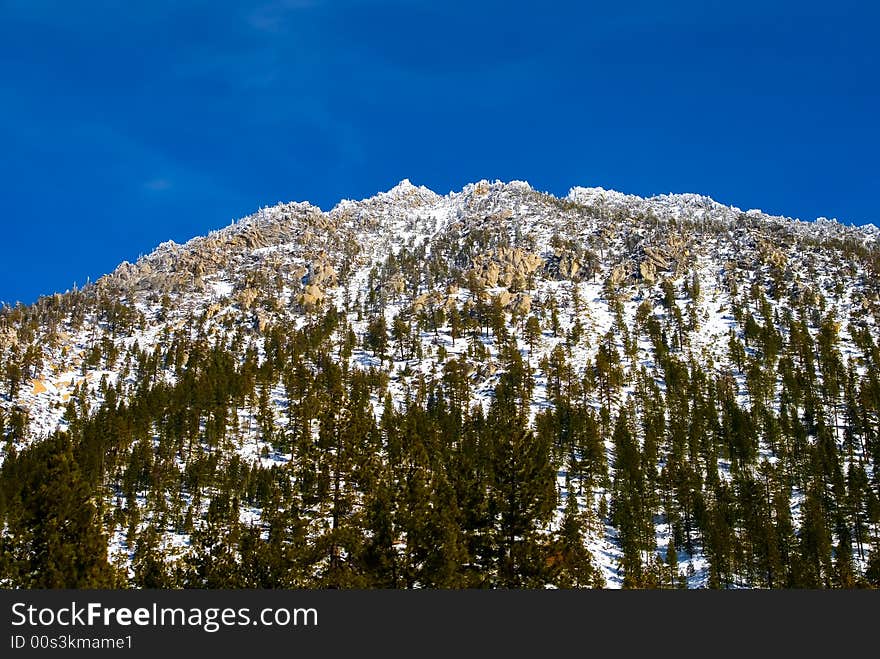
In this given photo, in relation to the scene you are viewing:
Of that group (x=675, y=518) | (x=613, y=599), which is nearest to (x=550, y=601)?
(x=613, y=599)

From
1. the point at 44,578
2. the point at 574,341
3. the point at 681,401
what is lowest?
the point at 44,578

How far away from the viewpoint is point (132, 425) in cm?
12706

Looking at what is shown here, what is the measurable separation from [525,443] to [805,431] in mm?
100760

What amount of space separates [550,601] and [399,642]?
5625 mm

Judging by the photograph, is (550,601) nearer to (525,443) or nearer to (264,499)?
(525,443)

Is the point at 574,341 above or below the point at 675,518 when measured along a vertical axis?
above

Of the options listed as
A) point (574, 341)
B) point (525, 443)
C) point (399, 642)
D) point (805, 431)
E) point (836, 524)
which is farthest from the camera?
point (574, 341)

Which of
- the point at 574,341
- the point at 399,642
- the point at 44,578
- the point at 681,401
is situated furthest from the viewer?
the point at 574,341

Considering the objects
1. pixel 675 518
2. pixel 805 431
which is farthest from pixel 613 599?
pixel 805 431

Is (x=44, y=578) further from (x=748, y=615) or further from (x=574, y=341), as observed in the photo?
(x=574, y=341)

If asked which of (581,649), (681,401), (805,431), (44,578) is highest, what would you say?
(681,401)

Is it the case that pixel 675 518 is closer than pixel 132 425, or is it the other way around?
pixel 675 518

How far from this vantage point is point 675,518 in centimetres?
9912

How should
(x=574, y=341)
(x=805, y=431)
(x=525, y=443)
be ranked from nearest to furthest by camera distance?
→ (x=525, y=443) → (x=805, y=431) → (x=574, y=341)
